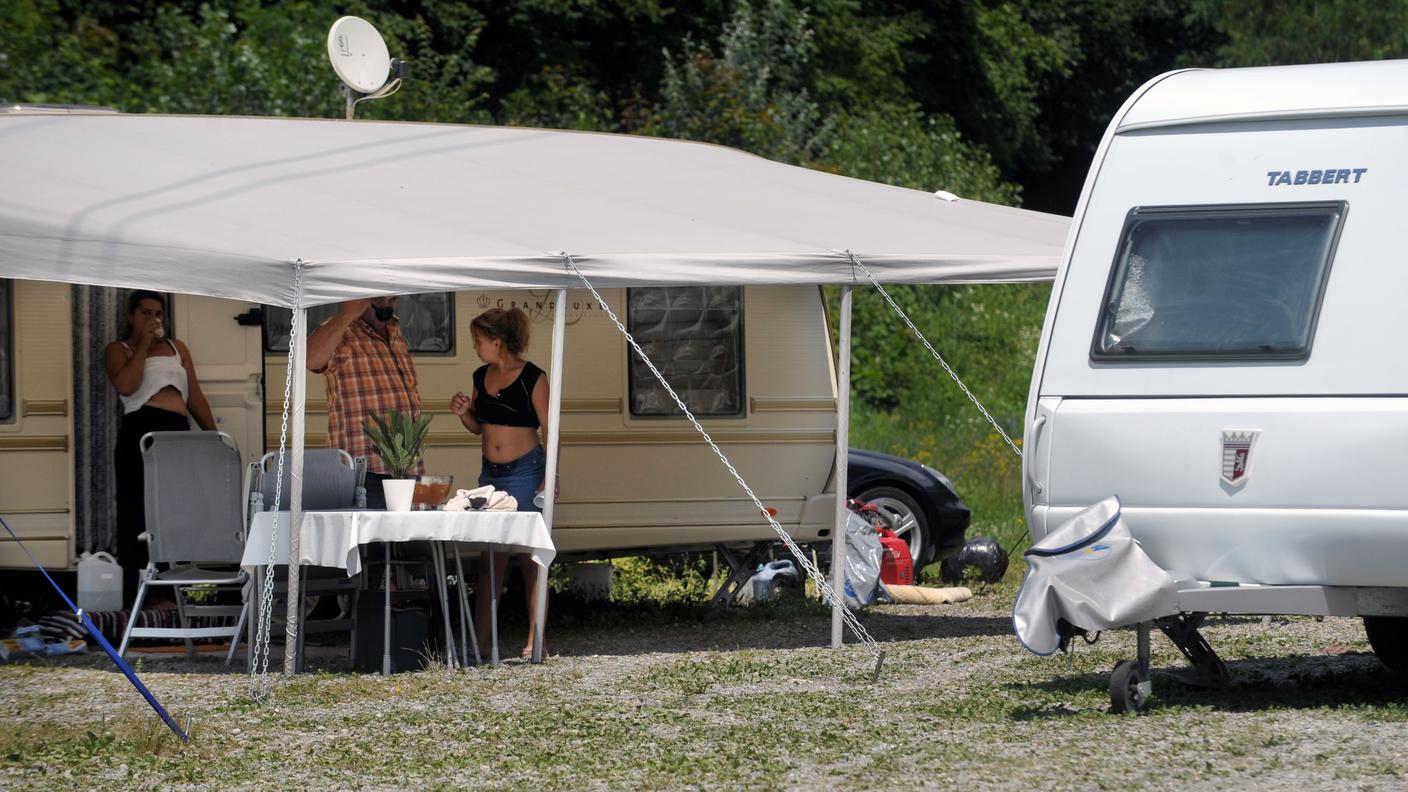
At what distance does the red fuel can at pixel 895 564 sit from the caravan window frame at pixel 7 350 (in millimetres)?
5191

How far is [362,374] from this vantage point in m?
9.54

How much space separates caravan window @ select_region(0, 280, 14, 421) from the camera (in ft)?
33.0

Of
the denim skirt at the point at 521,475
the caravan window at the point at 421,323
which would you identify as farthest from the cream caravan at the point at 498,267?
the denim skirt at the point at 521,475

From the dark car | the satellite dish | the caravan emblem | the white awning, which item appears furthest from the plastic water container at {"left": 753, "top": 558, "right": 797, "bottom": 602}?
the caravan emblem

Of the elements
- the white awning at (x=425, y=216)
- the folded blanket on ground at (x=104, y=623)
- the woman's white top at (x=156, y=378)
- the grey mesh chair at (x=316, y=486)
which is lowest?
the folded blanket on ground at (x=104, y=623)

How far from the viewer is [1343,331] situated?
6.57 meters

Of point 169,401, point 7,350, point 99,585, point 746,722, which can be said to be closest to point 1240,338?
point 746,722

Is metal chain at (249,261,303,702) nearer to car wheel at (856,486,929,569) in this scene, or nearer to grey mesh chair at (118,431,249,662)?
grey mesh chair at (118,431,249,662)

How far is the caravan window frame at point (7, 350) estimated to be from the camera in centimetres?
1006

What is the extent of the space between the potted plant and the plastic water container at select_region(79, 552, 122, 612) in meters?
2.02

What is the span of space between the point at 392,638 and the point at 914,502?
446 centimetres

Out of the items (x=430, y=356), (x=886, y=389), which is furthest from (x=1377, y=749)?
(x=886, y=389)

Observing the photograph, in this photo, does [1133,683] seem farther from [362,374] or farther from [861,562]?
[362,374]

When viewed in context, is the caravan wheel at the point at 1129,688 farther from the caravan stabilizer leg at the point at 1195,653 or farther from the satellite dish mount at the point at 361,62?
the satellite dish mount at the point at 361,62
